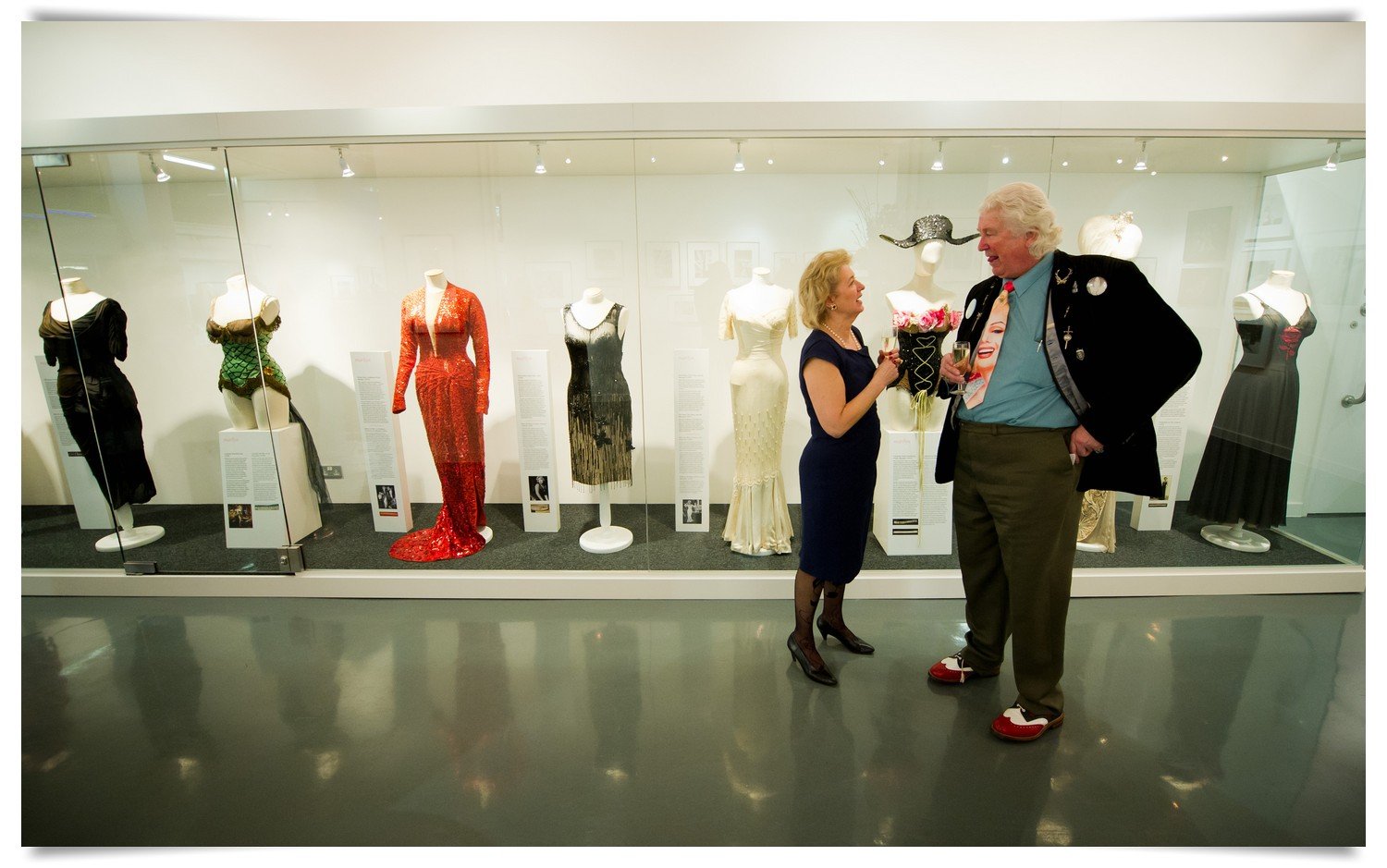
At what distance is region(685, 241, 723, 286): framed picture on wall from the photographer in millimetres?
3178

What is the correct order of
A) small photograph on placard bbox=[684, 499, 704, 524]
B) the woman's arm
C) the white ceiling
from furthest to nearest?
small photograph on placard bbox=[684, 499, 704, 524] < the white ceiling < the woman's arm

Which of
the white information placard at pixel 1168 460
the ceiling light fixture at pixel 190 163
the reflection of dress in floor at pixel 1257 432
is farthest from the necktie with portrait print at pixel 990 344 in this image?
the ceiling light fixture at pixel 190 163

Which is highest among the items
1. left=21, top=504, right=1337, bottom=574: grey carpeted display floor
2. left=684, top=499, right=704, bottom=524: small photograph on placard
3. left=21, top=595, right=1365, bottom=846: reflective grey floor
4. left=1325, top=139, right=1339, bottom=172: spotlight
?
left=1325, top=139, right=1339, bottom=172: spotlight

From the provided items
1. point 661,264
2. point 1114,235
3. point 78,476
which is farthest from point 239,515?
point 1114,235

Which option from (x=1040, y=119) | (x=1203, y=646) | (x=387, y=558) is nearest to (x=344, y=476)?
(x=387, y=558)

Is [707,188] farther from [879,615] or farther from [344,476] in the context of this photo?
[344,476]

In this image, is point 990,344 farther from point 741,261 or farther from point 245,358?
point 245,358

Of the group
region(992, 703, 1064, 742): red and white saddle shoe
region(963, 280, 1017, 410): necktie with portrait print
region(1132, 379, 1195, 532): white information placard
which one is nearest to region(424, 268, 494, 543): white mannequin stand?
region(963, 280, 1017, 410): necktie with portrait print

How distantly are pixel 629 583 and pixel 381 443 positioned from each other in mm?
1771

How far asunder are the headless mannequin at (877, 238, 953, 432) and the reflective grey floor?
1012mm

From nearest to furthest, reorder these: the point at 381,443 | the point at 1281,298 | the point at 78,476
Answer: the point at 1281,298
the point at 381,443
the point at 78,476

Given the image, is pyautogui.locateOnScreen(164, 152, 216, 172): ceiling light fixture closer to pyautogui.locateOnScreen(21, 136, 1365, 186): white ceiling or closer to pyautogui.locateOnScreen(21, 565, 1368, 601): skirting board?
pyautogui.locateOnScreen(21, 136, 1365, 186): white ceiling

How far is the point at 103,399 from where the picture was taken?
3.35 m

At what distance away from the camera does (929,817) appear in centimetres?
172
